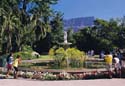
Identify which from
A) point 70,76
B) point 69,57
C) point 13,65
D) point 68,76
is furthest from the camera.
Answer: point 69,57

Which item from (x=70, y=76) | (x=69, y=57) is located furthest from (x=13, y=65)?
(x=69, y=57)

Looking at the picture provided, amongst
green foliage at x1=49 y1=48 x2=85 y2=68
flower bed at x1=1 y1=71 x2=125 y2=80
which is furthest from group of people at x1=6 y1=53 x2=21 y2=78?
green foliage at x1=49 y1=48 x2=85 y2=68

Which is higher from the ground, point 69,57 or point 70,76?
point 69,57

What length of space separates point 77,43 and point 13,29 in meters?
24.1

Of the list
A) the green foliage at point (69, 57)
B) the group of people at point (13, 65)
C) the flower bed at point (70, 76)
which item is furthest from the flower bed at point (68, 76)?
the green foliage at point (69, 57)

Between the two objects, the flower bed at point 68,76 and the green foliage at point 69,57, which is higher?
the green foliage at point 69,57

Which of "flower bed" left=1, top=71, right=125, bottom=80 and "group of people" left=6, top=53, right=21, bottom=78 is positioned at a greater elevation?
"group of people" left=6, top=53, right=21, bottom=78

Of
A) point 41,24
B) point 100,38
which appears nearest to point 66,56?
point 41,24

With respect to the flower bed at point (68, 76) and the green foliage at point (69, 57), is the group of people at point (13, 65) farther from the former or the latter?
the green foliage at point (69, 57)

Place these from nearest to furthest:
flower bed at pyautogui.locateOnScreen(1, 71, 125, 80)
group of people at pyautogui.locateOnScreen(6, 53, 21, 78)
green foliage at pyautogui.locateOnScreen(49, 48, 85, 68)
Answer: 1. flower bed at pyautogui.locateOnScreen(1, 71, 125, 80)
2. group of people at pyautogui.locateOnScreen(6, 53, 21, 78)
3. green foliage at pyautogui.locateOnScreen(49, 48, 85, 68)

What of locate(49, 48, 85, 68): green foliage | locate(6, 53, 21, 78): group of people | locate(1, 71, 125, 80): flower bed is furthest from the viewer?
locate(49, 48, 85, 68): green foliage

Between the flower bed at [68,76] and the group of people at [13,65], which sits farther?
the group of people at [13,65]

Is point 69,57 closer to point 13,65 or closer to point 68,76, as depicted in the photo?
point 68,76

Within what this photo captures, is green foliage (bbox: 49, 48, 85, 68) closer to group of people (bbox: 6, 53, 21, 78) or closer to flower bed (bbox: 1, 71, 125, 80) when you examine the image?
group of people (bbox: 6, 53, 21, 78)
